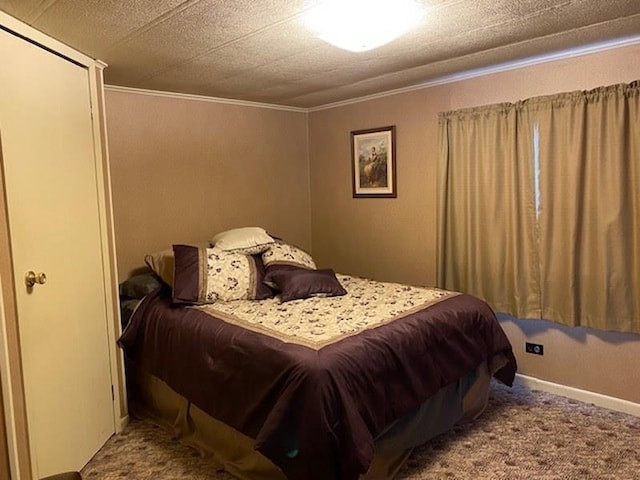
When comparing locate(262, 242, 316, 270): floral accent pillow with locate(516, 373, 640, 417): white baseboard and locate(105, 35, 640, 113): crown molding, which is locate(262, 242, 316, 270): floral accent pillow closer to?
locate(105, 35, 640, 113): crown molding

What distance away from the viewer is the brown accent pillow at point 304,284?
3.07 metres

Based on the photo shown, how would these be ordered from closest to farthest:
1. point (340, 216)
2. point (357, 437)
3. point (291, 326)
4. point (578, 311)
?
point (357, 437) < point (291, 326) < point (578, 311) < point (340, 216)

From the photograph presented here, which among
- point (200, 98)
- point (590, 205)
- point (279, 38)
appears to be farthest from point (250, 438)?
point (200, 98)

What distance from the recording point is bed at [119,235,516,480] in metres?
1.98

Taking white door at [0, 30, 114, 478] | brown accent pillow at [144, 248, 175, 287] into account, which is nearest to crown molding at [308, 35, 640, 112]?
brown accent pillow at [144, 248, 175, 287]

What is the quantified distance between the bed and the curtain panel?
55 centimetres

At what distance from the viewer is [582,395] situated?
317 cm

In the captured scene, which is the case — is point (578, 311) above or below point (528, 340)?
above

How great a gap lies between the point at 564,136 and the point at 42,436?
3.34m

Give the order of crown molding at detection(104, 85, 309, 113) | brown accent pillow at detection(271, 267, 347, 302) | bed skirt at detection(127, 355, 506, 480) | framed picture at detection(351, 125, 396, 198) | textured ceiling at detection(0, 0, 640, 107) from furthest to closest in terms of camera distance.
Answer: framed picture at detection(351, 125, 396, 198) → crown molding at detection(104, 85, 309, 113) → brown accent pillow at detection(271, 267, 347, 302) → bed skirt at detection(127, 355, 506, 480) → textured ceiling at detection(0, 0, 640, 107)

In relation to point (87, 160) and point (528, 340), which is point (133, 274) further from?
Answer: point (528, 340)

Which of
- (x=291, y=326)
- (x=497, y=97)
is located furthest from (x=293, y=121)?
(x=291, y=326)

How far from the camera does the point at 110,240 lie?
2.84 meters

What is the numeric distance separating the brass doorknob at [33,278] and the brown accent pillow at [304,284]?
1.36 meters
